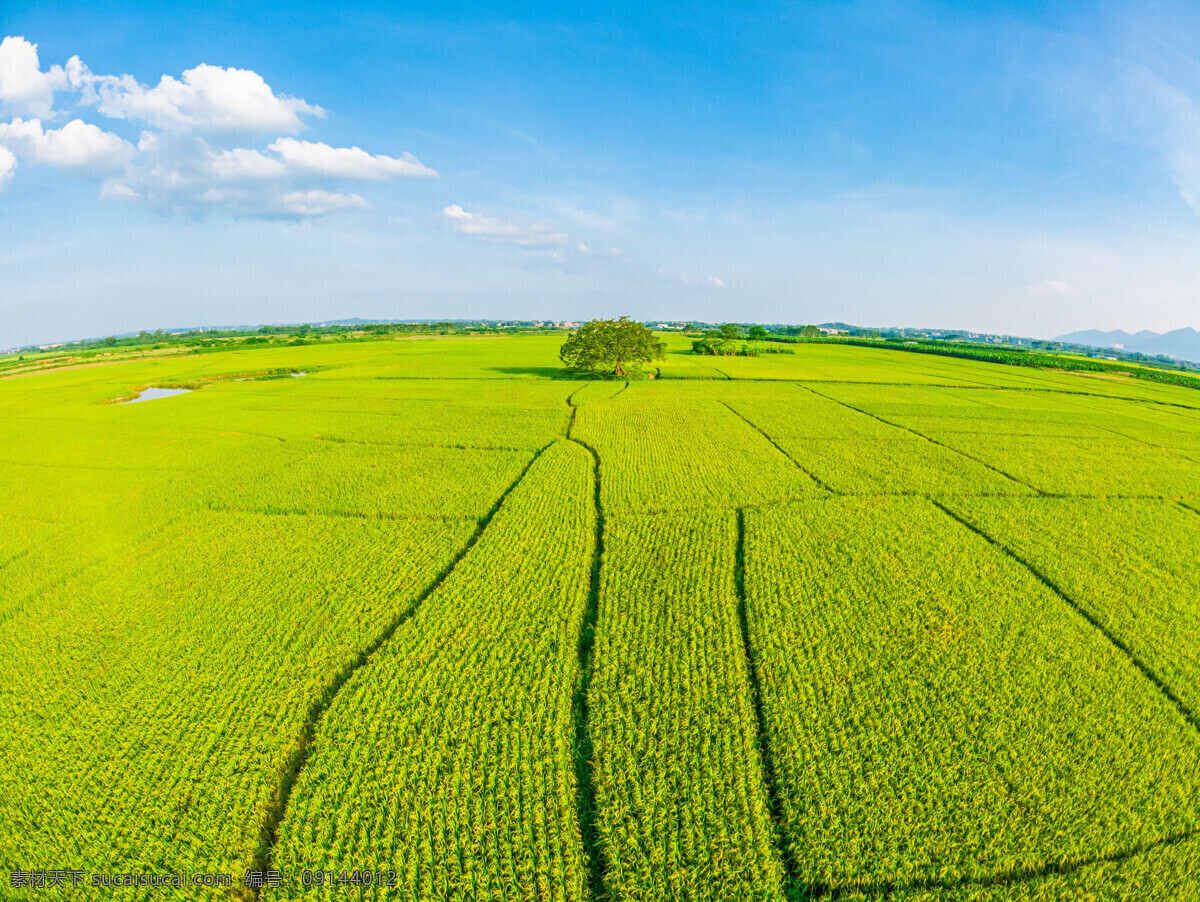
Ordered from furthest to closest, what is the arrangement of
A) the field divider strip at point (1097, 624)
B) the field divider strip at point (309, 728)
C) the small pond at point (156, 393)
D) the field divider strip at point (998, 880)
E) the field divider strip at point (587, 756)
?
the small pond at point (156, 393) → the field divider strip at point (1097, 624) → the field divider strip at point (309, 728) → the field divider strip at point (587, 756) → the field divider strip at point (998, 880)

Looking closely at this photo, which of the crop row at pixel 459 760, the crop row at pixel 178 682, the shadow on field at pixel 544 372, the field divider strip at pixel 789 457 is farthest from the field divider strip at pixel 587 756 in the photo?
the shadow on field at pixel 544 372

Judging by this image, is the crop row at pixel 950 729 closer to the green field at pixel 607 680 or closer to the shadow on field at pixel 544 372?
the green field at pixel 607 680

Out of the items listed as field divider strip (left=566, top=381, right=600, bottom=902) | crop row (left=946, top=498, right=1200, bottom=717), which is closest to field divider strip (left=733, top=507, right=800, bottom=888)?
field divider strip (left=566, top=381, right=600, bottom=902)

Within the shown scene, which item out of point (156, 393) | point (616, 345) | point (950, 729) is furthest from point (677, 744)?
point (156, 393)

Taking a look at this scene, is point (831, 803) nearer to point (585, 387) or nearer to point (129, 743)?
point (129, 743)

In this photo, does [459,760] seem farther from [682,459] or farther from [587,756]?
[682,459]
